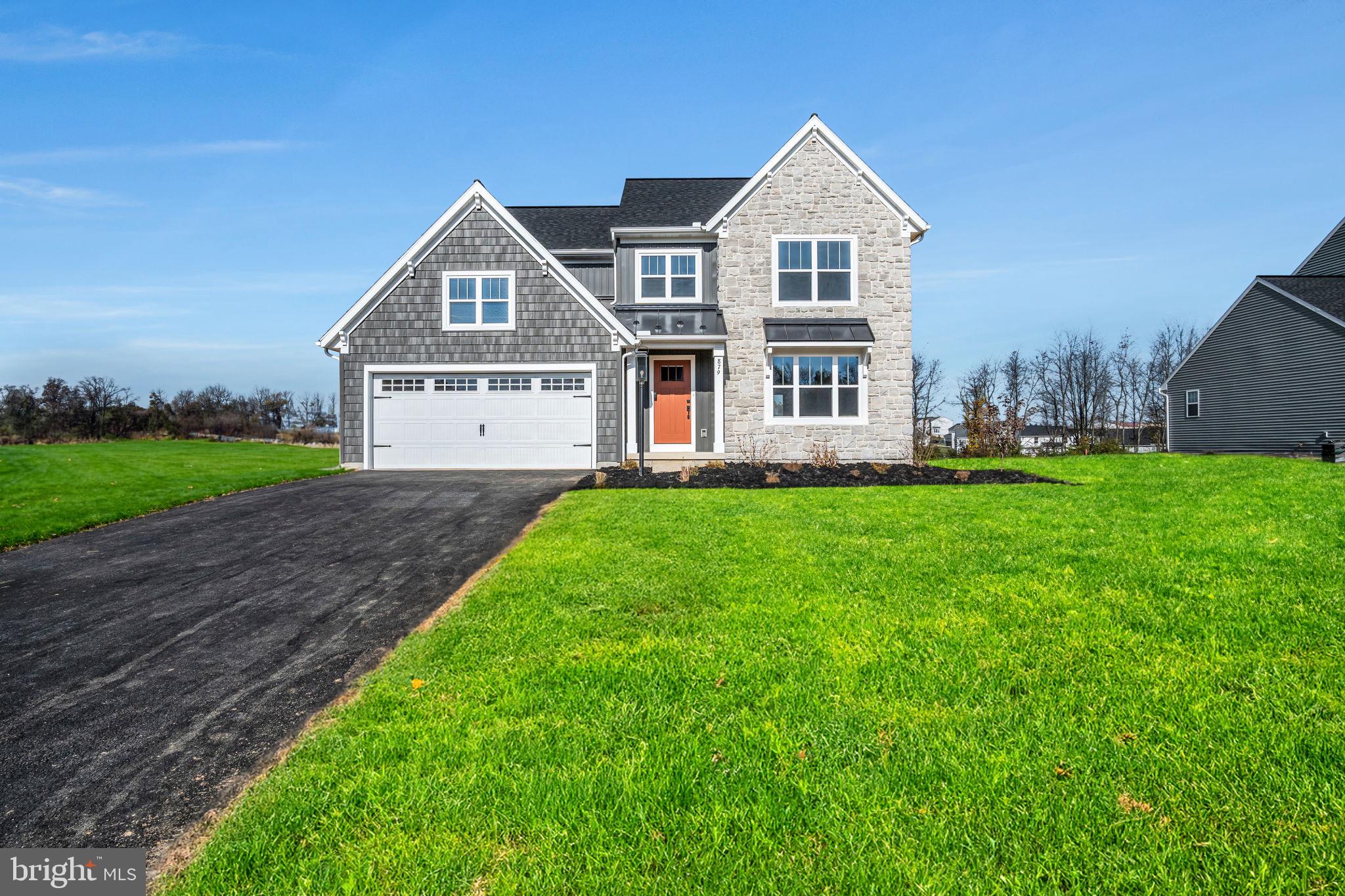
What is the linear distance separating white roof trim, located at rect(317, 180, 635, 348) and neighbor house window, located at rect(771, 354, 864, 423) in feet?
14.1

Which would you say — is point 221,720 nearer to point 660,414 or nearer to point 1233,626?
point 1233,626

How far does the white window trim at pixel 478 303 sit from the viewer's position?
17.5 meters

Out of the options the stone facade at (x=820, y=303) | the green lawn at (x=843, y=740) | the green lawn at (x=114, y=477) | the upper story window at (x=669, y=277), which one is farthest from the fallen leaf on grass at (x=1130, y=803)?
the upper story window at (x=669, y=277)

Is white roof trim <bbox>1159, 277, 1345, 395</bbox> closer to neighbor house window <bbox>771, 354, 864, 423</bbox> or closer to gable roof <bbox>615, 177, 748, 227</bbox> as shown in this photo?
neighbor house window <bbox>771, 354, 864, 423</bbox>

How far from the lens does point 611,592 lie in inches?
217

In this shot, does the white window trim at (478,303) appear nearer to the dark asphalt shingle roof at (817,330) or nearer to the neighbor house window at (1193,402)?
the dark asphalt shingle roof at (817,330)

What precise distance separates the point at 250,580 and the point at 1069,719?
23.2ft

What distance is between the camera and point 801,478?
46.2ft

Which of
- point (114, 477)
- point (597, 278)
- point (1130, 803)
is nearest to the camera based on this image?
point (1130, 803)

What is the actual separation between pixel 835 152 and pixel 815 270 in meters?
3.25

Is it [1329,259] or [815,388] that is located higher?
[1329,259]

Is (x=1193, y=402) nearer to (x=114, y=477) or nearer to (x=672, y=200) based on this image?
(x=672, y=200)

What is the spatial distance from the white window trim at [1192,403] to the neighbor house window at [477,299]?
2734 centimetres

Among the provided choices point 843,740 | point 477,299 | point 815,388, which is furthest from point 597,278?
point 843,740
